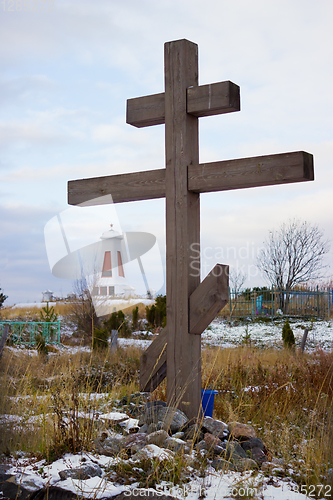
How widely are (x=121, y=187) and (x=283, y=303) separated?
21052mm

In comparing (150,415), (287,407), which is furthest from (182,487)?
(287,407)

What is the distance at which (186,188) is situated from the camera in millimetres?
4051

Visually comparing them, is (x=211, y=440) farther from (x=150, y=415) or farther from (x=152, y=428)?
(x=150, y=415)

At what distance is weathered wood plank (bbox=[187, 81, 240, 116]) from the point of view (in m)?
3.96

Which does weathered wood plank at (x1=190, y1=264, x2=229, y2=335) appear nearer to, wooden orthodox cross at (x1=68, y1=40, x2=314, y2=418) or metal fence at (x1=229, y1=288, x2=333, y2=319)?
wooden orthodox cross at (x1=68, y1=40, x2=314, y2=418)

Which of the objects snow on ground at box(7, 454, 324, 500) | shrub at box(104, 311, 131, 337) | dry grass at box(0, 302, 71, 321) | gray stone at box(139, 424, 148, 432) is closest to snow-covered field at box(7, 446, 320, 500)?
snow on ground at box(7, 454, 324, 500)

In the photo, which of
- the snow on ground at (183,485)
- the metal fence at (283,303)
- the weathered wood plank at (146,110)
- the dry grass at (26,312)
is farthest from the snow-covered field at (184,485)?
the metal fence at (283,303)

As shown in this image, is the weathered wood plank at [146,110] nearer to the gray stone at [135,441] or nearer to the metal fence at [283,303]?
the gray stone at [135,441]

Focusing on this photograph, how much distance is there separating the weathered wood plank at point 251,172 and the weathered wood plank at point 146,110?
0.71 meters

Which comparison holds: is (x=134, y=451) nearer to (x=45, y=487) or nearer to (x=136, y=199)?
(x=45, y=487)

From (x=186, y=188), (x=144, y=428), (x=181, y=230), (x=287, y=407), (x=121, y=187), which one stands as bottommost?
(x=287, y=407)

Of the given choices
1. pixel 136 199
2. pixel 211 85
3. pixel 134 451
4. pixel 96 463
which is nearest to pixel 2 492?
pixel 96 463

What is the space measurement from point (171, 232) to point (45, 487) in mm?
2338

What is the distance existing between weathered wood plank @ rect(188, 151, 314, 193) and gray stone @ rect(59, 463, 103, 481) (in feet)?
8.07
